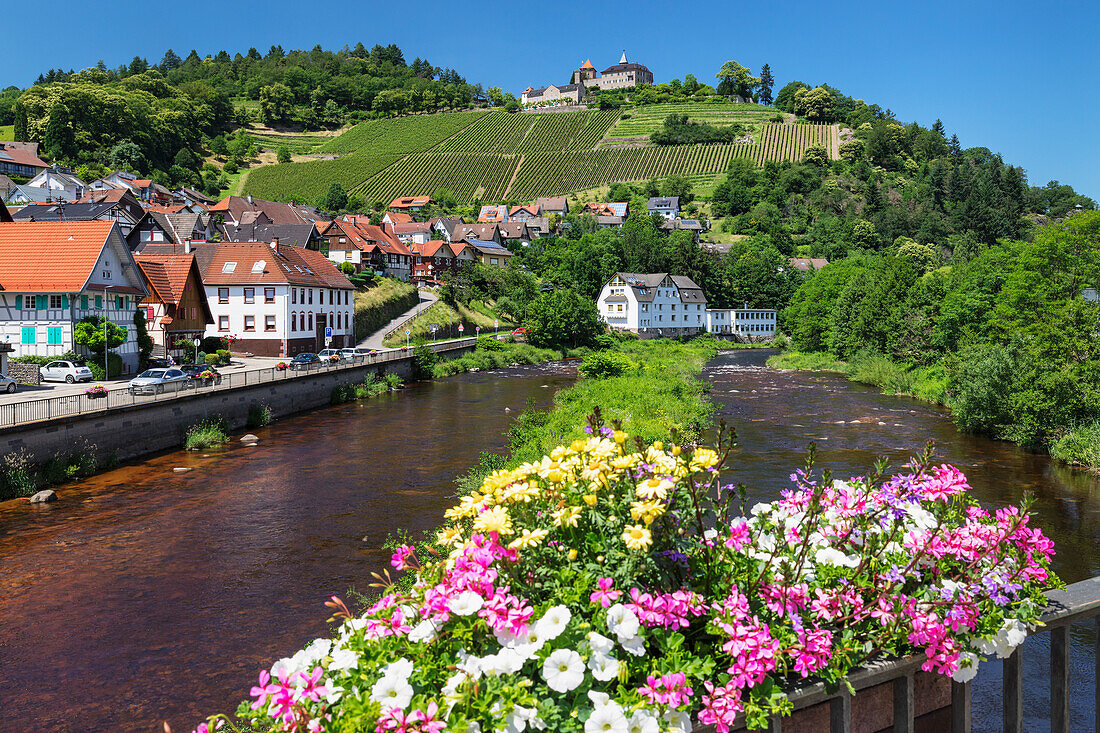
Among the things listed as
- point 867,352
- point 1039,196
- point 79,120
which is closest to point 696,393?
point 867,352

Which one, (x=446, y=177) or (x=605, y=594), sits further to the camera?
(x=446, y=177)

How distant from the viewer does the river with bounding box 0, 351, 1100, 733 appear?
1127cm

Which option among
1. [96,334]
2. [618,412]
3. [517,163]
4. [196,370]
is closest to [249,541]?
[618,412]

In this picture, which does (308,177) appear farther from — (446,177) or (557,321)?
(557,321)

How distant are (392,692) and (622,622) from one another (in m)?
0.95

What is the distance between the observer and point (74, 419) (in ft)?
79.8

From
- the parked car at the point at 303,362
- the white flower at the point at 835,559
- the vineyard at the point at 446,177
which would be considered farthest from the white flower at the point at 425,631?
the vineyard at the point at 446,177

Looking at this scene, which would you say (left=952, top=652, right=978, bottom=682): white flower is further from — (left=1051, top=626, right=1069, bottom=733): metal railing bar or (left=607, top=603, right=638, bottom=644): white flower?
(left=607, top=603, right=638, bottom=644): white flower

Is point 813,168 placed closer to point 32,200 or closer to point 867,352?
point 867,352

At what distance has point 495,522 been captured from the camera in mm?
3215

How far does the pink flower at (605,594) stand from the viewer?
3.10m

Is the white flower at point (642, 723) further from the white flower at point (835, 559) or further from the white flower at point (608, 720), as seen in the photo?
the white flower at point (835, 559)

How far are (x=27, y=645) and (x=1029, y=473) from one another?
91.6ft

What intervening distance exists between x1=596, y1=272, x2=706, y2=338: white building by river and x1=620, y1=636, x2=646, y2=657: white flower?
94540 millimetres
